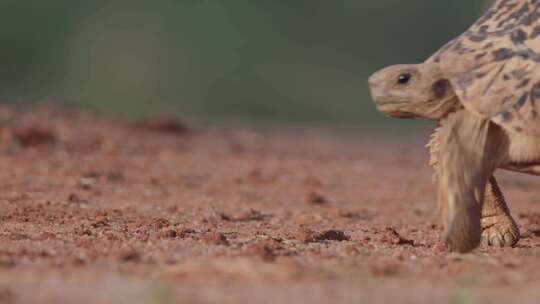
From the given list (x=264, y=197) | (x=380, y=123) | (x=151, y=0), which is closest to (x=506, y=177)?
(x=264, y=197)

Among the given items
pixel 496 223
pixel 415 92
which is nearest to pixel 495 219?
pixel 496 223

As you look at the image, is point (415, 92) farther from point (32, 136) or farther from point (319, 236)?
point (32, 136)

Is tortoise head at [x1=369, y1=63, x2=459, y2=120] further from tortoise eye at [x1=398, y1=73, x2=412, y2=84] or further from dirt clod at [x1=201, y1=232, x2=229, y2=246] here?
dirt clod at [x1=201, y1=232, x2=229, y2=246]

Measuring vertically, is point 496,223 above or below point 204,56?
below

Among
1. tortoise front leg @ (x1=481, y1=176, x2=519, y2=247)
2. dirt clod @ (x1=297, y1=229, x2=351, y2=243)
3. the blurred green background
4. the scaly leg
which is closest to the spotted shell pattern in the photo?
the scaly leg

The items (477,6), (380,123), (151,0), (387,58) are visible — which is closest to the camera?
→ (380,123)

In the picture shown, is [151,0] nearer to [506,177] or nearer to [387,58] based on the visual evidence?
[387,58]
